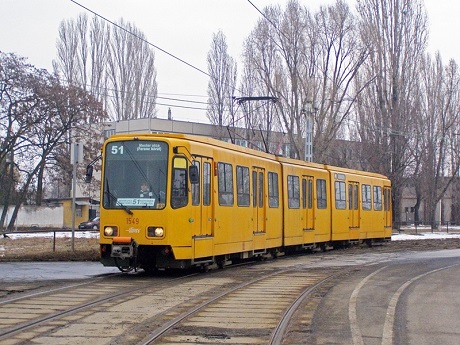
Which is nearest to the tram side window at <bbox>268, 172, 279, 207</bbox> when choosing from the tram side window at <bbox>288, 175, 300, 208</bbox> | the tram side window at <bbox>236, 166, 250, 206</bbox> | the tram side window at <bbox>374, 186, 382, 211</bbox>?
the tram side window at <bbox>288, 175, 300, 208</bbox>

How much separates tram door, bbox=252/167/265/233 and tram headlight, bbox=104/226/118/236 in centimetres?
498

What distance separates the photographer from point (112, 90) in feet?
206

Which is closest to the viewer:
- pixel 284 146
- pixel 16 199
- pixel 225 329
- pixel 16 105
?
pixel 225 329

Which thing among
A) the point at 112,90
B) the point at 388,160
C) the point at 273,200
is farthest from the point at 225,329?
the point at 112,90

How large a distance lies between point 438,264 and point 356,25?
2962 centimetres

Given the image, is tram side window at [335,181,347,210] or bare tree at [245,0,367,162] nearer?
tram side window at [335,181,347,210]

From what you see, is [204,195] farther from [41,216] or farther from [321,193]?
[41,216]

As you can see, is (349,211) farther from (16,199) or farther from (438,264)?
(16,199)

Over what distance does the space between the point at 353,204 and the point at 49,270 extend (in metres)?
15.4

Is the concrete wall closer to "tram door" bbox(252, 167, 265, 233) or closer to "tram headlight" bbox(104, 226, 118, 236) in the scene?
"tram door" bbox(252, 167, 265, 233)

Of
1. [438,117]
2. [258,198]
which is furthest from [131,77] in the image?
[258,198]

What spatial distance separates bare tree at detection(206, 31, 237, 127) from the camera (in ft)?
192

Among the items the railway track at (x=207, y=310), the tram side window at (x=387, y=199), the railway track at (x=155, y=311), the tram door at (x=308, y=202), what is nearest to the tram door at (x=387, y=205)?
the tram side window at (x=387, y=199)

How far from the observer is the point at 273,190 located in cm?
2195
